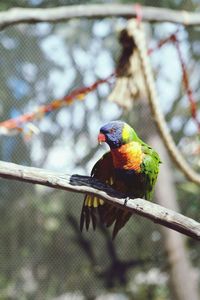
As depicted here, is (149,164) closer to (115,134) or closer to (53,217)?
(115,134)

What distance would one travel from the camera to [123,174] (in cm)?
67

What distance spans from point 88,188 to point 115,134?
0.08 m

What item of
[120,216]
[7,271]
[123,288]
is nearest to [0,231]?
[7,271]

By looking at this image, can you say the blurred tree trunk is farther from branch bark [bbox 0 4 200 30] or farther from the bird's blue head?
the bird's blue head

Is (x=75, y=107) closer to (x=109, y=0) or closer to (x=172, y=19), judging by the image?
(x=109, y=0)

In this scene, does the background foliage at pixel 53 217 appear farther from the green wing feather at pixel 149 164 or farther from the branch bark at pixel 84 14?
the green wing feather at pixel 149 164

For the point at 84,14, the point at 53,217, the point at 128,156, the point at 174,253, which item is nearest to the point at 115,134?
the point at 128,156

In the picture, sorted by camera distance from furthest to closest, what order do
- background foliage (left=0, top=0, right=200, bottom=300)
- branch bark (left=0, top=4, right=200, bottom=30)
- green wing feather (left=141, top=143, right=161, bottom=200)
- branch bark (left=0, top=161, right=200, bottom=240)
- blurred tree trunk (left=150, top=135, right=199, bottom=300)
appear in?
background foliage (left=0, top=0, right=200, bottom=300)
blurred tree trunk (left=150, top=135, right=199, bottom=300)
branch bark (left=0, top=4, right=200, bottom=30)
green wing feather (left=141, top=143, right=161, bottom=200)
branch bark (left=0, top=161, right=200, bottom=240)

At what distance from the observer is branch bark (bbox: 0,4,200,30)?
108 cm

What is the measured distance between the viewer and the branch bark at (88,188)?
569 millimetres

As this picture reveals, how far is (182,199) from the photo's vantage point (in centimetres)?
183

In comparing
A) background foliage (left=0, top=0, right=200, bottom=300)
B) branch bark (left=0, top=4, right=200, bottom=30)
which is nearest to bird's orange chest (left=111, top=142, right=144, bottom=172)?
branch bark (left=0, top=4, right=200, bottom=30)

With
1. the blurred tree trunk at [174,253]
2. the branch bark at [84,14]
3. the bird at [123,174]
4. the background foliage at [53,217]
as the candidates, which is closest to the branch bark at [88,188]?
the bird at [123,174]

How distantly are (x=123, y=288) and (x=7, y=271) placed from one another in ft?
1.39
